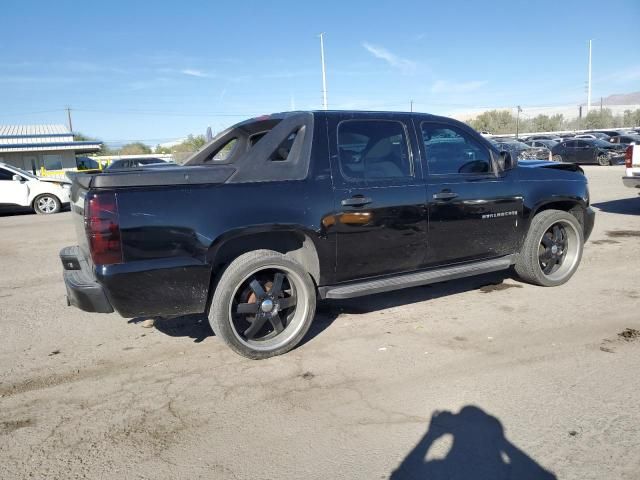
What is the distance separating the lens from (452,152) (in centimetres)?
492

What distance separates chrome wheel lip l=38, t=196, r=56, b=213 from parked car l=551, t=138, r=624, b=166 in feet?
87.0

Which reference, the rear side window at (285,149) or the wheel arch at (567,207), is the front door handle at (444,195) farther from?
the rear side window at (285,149)

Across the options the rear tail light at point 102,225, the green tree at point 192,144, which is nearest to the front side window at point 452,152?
the rear tail light at point 102,225

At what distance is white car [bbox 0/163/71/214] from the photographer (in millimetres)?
14609

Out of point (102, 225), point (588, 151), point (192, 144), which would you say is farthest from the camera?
point (192, 144)

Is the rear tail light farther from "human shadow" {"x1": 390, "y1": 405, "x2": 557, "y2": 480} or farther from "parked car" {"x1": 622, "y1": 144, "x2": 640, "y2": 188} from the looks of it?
"parked car" {"x1": 622, "y1": 144, "x2": 640, "y2": 188}

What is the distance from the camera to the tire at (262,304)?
3826 millimetres

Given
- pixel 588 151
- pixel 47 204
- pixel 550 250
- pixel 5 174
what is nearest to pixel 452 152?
pixel 550 250

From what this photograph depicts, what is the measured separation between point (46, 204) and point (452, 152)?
1386 cm

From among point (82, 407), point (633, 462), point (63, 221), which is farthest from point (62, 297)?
point (63, 221)

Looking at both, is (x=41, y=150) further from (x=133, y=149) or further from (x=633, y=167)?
(x=133, y=149)

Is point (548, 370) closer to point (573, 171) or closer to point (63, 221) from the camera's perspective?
A: point (573, 171)

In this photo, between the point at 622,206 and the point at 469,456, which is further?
the point at 622,206

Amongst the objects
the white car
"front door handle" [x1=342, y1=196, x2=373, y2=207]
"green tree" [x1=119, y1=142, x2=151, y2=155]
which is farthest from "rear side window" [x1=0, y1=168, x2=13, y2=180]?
"green tree" [x1=119, y1=142, x2=151, y2=155]
